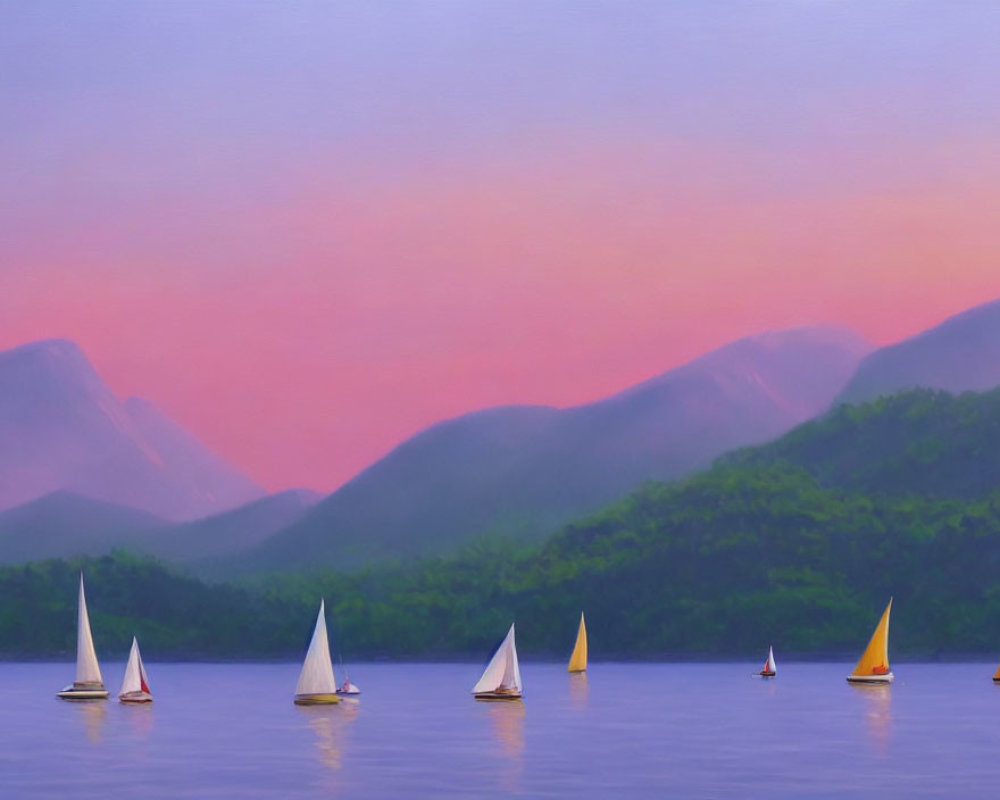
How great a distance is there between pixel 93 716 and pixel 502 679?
24.2 meters

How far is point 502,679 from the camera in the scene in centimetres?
11812

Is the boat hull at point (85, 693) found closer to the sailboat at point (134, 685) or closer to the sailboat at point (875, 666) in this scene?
the sailboat at point (134, 685)

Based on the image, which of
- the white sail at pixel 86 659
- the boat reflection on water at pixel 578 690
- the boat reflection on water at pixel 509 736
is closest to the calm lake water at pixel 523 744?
the boat reflection on water at pixel 509 736

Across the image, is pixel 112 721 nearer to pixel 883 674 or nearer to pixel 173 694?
pixel 173 694

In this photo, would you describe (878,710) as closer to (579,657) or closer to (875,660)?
(875,660)

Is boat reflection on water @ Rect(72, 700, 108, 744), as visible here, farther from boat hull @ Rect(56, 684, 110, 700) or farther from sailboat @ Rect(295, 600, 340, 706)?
sailboat @ Rect(295, 600, 340, 706)

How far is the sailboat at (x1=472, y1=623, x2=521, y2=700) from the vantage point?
377 feet

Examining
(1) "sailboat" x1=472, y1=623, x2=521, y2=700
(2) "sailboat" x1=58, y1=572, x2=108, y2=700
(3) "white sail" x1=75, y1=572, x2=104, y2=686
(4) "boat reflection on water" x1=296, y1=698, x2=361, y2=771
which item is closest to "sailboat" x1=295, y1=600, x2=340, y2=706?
(4) "boat reflection on water" x1=296, y1=698, x2=361, y2=771

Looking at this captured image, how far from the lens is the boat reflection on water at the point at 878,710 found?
93869 mm

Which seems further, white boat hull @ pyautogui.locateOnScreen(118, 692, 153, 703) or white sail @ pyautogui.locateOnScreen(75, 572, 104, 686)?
white boat hull @ pyautogui.locateOnScreen(118, 692, 153, 703)

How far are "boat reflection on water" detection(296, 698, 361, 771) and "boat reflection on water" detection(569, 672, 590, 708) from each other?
14.6 m

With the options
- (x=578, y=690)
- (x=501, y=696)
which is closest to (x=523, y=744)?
(x=501, y=696)

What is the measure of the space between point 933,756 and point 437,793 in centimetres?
2555

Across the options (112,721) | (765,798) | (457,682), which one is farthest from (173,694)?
(765,798)
